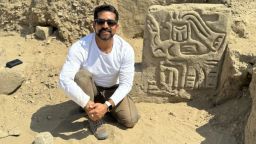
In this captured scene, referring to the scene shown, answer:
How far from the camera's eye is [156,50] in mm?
5047

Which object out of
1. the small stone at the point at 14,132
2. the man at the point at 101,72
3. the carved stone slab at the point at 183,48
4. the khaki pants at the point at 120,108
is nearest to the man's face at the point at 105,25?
the man at the point at 101,72

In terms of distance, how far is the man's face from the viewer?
4223 mm

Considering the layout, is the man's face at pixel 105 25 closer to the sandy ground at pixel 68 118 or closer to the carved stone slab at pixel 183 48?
the carved stone slab at pixel 183 48

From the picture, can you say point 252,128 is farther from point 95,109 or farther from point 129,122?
point 95,109

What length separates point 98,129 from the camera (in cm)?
457

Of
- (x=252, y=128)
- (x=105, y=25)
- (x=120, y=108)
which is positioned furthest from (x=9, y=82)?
(x=252, y=128)

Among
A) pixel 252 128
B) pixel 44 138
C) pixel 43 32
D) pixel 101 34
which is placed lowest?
pixel 44 138

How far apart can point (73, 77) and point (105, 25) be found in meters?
0.61

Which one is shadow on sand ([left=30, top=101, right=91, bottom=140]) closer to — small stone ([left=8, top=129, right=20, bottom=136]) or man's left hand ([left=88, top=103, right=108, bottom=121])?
small stone ([left=8, top=129, right=20, bottom=136])

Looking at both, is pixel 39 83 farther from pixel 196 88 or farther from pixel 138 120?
pixel 196 88

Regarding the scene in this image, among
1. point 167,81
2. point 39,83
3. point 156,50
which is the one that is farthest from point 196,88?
point 39,83

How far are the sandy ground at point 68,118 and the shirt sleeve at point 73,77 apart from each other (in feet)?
1.75

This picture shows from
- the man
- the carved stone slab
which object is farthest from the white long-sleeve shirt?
the carved stone slab

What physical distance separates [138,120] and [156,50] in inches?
33.4
